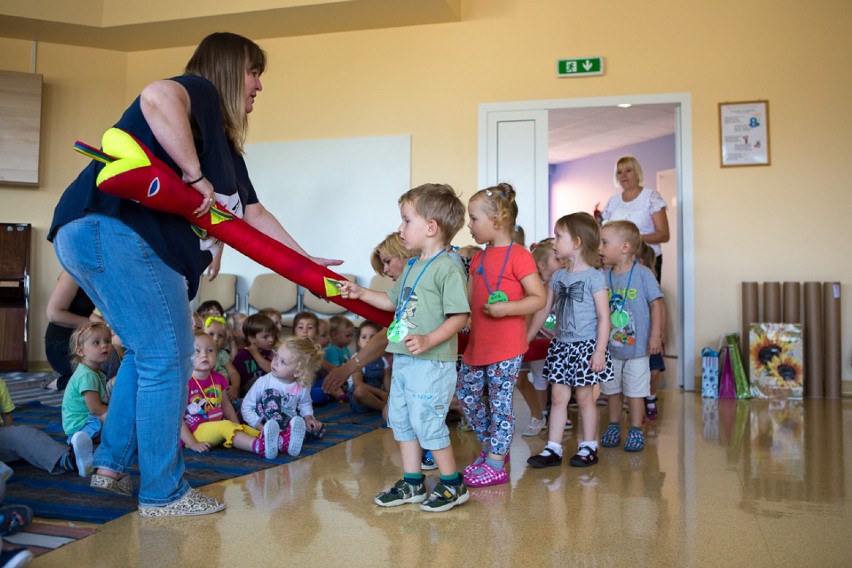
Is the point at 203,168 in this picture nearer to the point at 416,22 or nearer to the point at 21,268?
the point at 416,22

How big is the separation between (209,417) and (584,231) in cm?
185

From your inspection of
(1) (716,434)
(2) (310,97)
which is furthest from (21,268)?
(1) (716,434)

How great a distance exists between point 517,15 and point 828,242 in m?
3.17

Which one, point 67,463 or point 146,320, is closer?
point 146,320

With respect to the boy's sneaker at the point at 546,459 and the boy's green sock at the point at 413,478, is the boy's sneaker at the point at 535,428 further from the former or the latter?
the boy's green sock at the point at 413,478

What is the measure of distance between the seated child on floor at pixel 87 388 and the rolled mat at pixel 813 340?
197 inches

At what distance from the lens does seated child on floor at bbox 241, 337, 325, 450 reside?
352 cm

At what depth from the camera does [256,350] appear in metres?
4.61

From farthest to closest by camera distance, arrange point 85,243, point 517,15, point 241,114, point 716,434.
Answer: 1. point 517,15
2. point 716,434
3. point 241,114
4. point 85,243

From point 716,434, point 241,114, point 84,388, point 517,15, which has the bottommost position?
point 716,434

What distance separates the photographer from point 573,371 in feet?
10.2

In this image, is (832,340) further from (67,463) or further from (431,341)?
(67,463)

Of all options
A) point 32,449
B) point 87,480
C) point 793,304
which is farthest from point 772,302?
point 32,449

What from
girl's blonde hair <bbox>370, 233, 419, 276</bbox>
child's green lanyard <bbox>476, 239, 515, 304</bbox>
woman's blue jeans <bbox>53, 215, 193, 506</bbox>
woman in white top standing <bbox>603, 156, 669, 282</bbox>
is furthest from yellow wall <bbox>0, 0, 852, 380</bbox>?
woman's blue jeans <bbox>53, 215, 193, 506</bbox>
